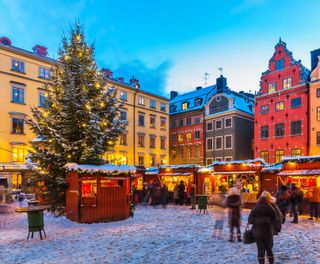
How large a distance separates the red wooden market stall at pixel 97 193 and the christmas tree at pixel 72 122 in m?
1.40

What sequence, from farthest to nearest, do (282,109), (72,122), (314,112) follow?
(282,109) → (314,112) → (72,122)

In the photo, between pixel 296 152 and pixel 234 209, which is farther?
pixel 296 152

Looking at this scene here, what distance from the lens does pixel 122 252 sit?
32.1 feet

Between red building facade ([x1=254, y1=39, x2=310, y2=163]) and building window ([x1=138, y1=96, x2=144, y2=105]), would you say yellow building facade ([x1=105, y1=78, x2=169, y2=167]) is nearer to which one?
building window ([x1=138, y1=96, x2=144, y2=105])

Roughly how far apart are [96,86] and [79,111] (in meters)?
1.98

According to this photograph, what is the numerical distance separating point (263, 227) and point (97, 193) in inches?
375

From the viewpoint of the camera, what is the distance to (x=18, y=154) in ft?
115

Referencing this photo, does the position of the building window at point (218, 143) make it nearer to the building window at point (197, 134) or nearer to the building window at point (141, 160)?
the building window at point (197, 134)

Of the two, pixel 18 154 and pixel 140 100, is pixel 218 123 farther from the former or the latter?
pixel 18 154

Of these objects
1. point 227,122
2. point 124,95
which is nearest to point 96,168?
point 227,122

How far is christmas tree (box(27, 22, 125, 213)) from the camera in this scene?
1725 centimetres

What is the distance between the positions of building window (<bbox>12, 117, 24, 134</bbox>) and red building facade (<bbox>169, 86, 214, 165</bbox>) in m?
24.6

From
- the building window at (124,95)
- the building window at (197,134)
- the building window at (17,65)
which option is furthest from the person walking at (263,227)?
the building window at (197,134)

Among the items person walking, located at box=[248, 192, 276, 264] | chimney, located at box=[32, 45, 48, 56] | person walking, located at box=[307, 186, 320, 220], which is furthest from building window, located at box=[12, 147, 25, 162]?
person walking, located at box=[248, 192, 276, 264]
